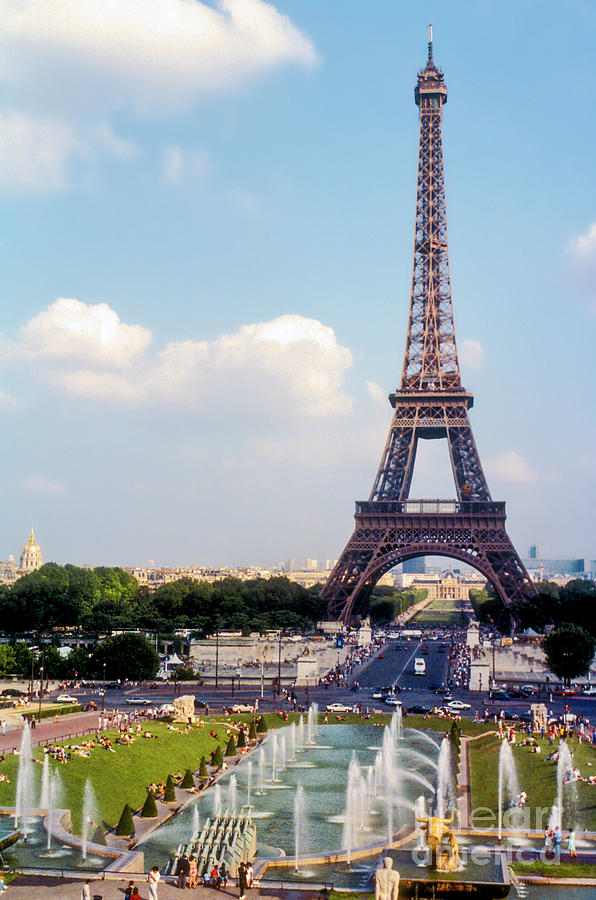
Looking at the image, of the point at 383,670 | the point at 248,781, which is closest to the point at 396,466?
the point at 383,670

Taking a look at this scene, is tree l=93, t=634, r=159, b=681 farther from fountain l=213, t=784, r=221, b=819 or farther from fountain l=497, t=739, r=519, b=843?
fountain l=497, t=739, r=519, b=843

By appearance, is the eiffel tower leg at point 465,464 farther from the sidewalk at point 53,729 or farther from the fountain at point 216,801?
the fountain at point 216,801

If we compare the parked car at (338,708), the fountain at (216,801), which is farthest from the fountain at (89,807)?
the parked car at (338,708)

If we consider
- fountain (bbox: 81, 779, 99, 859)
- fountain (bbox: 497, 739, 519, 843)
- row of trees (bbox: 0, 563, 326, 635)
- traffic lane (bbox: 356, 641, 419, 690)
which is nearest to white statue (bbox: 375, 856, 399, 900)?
fountain (bbox: 497, 739, 519, 843)

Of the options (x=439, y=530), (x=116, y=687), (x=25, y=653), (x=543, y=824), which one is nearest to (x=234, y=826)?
(x=543, y=824)

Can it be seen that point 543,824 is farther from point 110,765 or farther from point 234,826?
point 110,765

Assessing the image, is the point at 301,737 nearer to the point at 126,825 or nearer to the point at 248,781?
the point at 248,781
